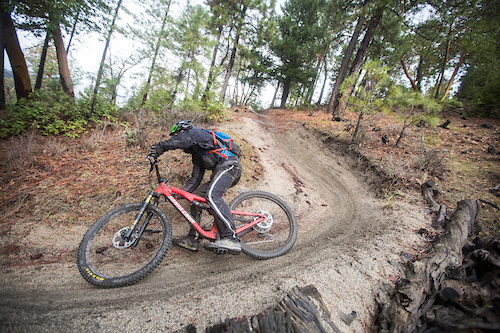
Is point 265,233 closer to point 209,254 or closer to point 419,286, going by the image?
point 209,254

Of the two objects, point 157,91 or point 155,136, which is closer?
point 155,136

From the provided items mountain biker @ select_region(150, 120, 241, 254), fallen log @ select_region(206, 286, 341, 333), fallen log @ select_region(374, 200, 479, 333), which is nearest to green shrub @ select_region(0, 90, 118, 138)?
mountain biker @ select_region(150, 120, 241, 254)

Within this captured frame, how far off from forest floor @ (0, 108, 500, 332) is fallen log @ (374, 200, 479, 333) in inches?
8.0

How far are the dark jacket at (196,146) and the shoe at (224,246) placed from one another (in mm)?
1048

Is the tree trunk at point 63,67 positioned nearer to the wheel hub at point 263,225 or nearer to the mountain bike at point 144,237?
the mountain bike at point 144,237

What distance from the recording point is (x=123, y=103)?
870 centimetres

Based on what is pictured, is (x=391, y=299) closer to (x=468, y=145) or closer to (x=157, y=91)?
(x=468, y=145)

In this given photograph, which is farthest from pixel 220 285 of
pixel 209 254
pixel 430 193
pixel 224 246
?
pixel 430 193

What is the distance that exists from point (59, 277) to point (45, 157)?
3.69 m

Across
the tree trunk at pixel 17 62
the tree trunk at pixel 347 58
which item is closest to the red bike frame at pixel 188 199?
the tree trunk at pixel 17 62

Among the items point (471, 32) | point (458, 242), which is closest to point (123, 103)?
point (458, 242)

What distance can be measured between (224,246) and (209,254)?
55 cm

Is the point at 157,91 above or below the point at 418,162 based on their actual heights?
above

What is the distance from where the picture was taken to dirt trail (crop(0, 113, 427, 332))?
1913 mm
